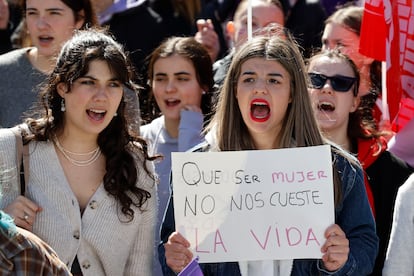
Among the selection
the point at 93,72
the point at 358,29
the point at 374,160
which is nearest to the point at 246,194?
the point at 93,72

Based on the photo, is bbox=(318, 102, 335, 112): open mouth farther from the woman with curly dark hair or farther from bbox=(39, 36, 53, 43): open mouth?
bbox=(39, 36, 53, 43): open mouth

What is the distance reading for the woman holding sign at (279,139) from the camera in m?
3.75

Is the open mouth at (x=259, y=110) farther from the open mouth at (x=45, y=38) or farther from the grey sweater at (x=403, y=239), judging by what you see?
the open mouth at (x=45, y=38)

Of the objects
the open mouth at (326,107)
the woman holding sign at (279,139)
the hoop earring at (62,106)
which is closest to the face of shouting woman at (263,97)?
the woman holding sign at (279,139)

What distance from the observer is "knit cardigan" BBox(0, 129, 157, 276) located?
3947mm

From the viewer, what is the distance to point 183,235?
12.4 feet

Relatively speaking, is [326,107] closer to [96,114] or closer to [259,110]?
[259,110]

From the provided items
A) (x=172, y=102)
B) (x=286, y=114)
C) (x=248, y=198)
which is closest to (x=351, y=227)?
(x=248, y=198)

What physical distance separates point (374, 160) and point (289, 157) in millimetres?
1074

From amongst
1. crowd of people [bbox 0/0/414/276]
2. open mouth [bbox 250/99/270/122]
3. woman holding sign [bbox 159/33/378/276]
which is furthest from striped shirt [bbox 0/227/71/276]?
open mouth [bbox 250/99/270/122]

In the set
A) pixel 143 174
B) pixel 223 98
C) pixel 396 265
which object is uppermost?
pixel 223 98

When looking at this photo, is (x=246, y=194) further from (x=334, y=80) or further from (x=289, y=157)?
(x=334, y=80)

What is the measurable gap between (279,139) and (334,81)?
97 cm

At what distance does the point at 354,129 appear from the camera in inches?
193
